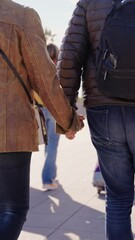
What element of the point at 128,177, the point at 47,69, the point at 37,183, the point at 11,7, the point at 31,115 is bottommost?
the point at 37,183

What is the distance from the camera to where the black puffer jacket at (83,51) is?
132 inches

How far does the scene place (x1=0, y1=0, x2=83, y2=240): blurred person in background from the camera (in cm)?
313

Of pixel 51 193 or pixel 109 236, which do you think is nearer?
pixel 109 236

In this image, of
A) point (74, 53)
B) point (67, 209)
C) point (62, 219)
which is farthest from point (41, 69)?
point (67, 209)

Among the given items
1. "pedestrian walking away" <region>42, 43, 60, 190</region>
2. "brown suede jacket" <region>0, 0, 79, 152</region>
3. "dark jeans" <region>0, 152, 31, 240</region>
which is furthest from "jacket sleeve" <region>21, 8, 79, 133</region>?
"pedestrian walking away" <region>42, 43, 60, 190</region>

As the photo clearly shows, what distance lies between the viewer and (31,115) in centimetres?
325

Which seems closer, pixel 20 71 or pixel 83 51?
pixel 20 71

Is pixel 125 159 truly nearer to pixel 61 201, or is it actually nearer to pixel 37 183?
pixel 61 201

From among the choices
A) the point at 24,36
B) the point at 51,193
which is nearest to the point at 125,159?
the point at 24,36

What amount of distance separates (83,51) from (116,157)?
696 mm

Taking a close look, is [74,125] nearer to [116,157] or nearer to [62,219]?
[116,157]

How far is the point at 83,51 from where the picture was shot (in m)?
3.50

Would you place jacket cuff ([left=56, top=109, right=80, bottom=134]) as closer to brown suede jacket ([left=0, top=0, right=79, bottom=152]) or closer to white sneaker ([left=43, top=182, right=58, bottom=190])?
brown suede jacket ([left=0, top=0, right=79, bottom=152])

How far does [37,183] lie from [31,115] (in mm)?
3995
